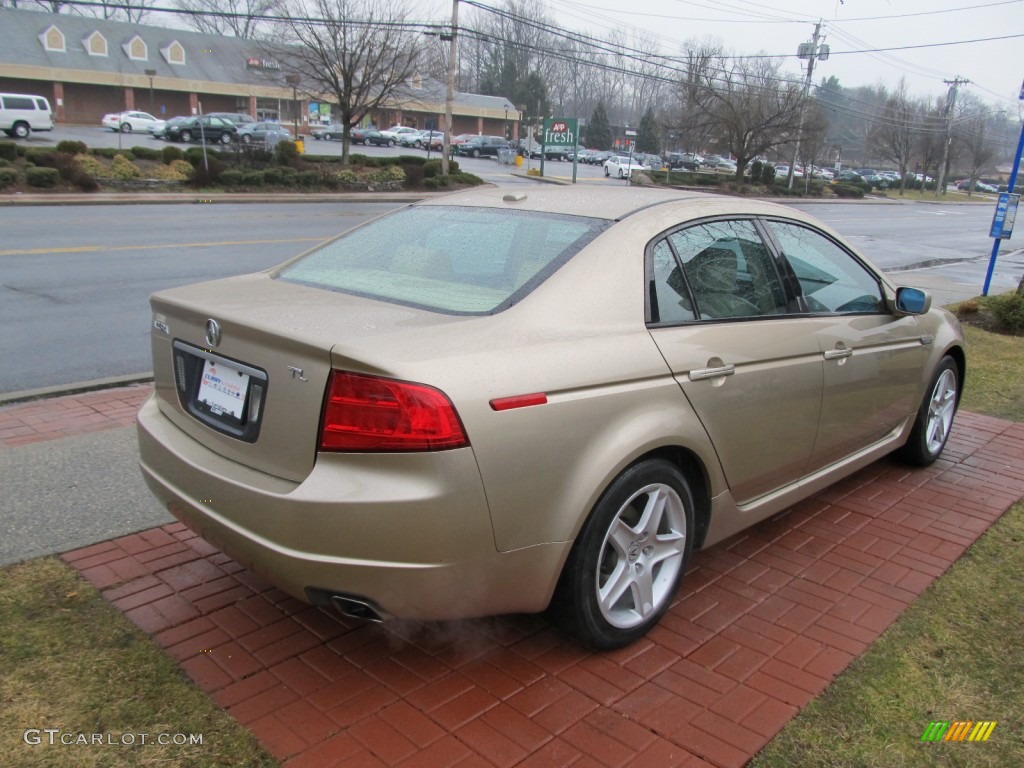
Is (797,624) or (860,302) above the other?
(860,302)

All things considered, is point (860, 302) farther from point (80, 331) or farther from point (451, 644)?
point (80, 331)

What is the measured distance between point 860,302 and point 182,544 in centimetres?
347

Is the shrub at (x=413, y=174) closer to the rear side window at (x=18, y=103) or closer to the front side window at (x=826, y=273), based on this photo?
the rear side window at (x=18, y=103)

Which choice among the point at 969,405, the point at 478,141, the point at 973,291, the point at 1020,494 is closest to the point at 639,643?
the point at 1020,494

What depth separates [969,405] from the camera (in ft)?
22.6

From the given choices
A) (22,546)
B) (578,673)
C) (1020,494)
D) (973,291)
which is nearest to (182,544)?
(22,546)

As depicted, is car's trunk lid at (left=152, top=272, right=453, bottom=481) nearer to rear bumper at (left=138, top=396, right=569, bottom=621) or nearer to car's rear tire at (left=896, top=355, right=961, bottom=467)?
rear bumper at (left=138, top=396, right=569, bottom=621)

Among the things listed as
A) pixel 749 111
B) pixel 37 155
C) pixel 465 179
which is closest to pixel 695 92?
pixel 749 111

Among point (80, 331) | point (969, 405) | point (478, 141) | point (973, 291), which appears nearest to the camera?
point (969, 405)

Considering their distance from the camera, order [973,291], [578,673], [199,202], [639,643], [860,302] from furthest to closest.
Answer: [199,202] < [973,291] < [860,302] < [639,643] < [578,673]

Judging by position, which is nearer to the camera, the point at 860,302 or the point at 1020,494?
the point at 860,302

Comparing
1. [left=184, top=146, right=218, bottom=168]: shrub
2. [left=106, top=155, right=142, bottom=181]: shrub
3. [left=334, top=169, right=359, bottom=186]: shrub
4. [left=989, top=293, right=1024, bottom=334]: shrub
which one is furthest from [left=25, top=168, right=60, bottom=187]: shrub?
[left=989, top=293, right=1024, bottom=334]: shrub

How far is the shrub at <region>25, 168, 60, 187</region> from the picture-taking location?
77.1 feet

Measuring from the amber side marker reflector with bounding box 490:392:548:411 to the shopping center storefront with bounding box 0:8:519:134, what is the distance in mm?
55801
